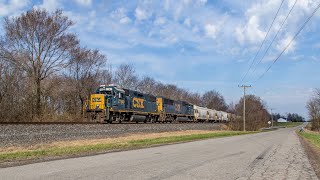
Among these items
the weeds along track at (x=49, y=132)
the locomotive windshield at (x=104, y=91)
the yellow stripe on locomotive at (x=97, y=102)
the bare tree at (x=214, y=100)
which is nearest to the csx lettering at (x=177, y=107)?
the locomotive windshield at (x=104, y=91)

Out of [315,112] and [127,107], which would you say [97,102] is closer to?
[127,107]

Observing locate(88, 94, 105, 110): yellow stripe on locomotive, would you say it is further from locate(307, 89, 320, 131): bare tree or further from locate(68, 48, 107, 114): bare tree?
locate(307, 89, 320, 131): bare tree

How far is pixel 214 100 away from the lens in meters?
169

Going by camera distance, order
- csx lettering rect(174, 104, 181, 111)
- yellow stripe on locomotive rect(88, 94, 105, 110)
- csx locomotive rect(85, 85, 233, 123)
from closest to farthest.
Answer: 1. yellow stripe on locomotive rect(88, 94, 105, 110)
2. csx locomotive rect(85, 85, 233, 123)
3. csx lettering rect(174, 104, 181, 111)

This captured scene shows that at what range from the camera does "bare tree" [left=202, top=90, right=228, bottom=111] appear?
16662 cm

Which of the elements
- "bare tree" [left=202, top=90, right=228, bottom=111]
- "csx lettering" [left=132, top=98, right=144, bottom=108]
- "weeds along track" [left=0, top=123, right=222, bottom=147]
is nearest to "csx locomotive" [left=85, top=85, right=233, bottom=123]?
"csx lettering" [left=132, top=98, right=144, bottom=108]

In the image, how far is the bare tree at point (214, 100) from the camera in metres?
167

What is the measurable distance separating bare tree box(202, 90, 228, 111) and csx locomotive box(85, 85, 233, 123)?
11145 centimetres

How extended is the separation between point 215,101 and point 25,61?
13640 centimetres

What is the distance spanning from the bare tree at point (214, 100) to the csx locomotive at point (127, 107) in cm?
11145

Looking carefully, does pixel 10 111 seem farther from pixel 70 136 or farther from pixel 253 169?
pixel 253 169

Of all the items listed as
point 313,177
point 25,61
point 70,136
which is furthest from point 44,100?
point 313,177

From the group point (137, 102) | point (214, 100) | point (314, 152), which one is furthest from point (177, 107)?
point (214, 100)

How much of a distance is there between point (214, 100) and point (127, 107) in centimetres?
13611
